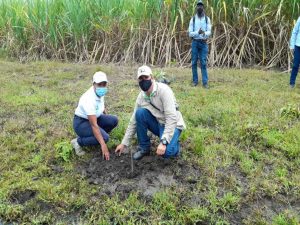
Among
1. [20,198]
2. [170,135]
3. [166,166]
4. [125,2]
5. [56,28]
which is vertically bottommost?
[20,198]

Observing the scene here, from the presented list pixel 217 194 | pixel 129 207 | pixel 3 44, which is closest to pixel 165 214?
pixel 129 207

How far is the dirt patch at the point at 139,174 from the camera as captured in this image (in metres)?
3.48

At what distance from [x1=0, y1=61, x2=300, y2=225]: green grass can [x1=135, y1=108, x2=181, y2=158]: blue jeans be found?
14.1 inches

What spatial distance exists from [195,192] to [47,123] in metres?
2.33

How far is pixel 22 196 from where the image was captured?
347 centimetres

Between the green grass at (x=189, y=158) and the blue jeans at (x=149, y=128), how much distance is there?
36cm

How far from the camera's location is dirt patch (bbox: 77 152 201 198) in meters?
Result: 3.48

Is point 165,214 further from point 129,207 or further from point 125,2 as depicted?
point 125,2

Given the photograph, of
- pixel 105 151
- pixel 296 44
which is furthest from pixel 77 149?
pixel 296 44

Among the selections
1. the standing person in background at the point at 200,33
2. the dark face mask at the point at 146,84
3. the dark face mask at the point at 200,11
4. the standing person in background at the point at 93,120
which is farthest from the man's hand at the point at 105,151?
the dark face mask at the point at 200,11

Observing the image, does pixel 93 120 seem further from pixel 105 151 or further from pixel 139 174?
pixel 139 174

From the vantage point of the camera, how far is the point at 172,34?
8.22 meters

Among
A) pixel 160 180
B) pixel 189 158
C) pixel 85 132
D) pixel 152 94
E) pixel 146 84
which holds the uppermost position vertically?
pixel 146 84

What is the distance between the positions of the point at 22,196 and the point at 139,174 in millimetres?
1103
